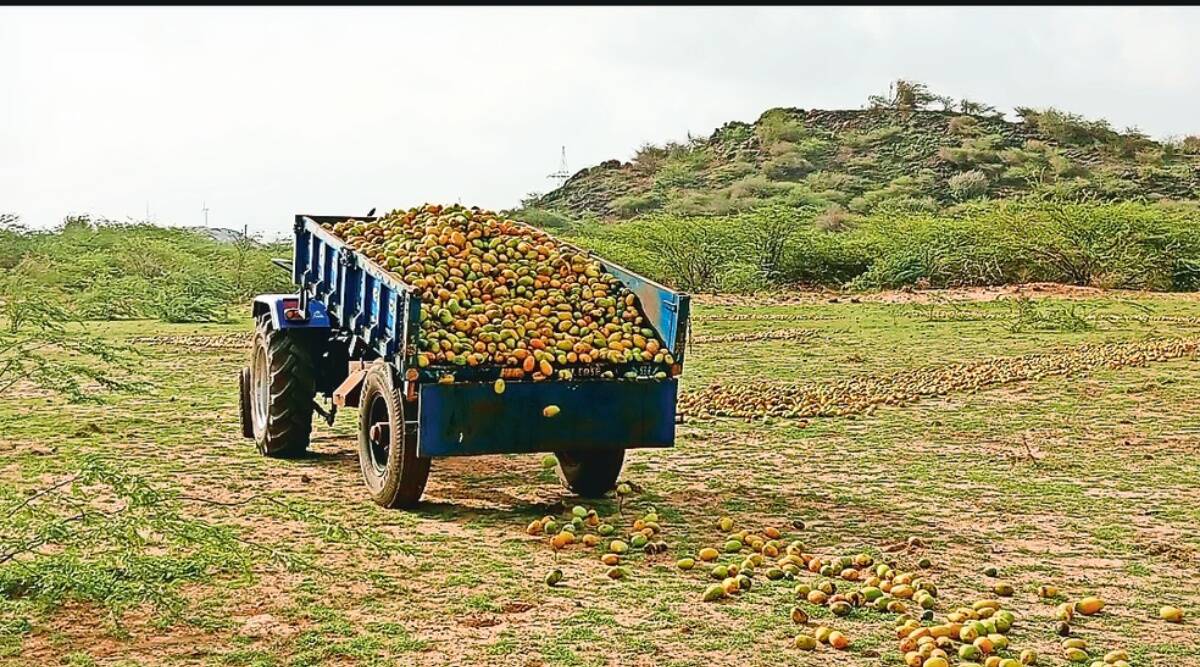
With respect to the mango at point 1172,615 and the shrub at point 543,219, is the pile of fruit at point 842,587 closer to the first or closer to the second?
the mango at point 1172,615

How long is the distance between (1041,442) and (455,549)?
15.9ft

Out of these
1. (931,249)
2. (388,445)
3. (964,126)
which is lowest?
(388,445)

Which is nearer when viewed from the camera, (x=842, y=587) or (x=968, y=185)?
(x=842, y=587)

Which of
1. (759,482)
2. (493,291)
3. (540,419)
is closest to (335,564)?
(540,419)

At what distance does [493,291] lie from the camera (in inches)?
282

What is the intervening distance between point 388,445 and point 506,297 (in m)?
1.00

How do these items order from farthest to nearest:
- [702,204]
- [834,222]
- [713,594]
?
1. [702,204]
2. [834,222]
3. [713,594]

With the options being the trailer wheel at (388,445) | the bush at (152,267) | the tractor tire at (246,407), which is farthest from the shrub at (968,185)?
the trailer wheel at (388,445)

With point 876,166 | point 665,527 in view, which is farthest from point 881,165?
point 665,527

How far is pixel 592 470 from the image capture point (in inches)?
294

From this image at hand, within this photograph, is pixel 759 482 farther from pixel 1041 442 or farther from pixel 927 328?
pixel 927 328

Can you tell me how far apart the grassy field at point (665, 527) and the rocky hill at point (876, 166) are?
108 feet

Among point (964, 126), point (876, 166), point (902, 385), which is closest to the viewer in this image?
point (902, 385)

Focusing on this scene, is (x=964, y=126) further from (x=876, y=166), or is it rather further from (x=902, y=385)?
→ (x=902, y=385)
